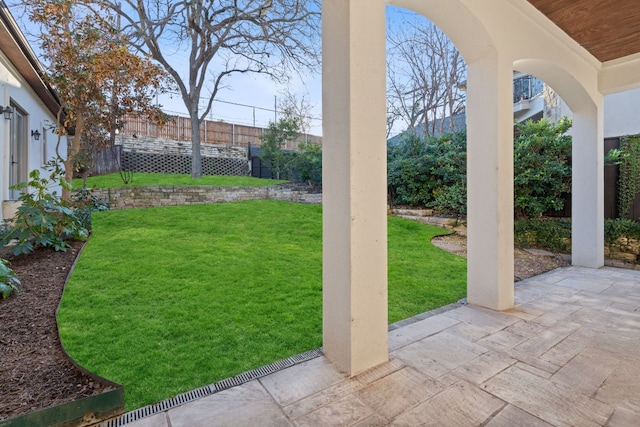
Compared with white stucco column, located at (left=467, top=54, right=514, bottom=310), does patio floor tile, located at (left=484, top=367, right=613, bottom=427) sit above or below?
below

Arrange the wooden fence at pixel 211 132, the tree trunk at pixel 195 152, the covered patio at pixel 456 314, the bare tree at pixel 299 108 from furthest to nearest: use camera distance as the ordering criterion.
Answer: the bare tree at pixel 299 108 → the wooden fence at pixel 211 132 → the tree trunk at pixel 195 152 → the covered patio at pixel 456 314

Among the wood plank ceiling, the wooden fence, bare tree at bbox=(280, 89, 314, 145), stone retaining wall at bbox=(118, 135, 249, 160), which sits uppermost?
bare tree at bbox=(280, 89, 314, 145)

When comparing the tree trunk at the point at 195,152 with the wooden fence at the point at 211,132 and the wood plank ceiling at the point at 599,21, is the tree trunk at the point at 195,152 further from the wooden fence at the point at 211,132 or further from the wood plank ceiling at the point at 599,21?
the wood plank ceiling at the point at 599,21

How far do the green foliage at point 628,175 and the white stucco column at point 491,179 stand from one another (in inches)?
160

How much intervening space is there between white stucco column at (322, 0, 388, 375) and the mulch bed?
1.30 m

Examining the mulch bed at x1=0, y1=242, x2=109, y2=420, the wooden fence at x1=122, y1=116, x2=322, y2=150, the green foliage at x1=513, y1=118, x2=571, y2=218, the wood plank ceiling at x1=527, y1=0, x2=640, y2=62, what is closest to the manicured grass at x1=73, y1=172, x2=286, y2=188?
the wooden fence at x1=122, y1=116, x2=322, y2=150

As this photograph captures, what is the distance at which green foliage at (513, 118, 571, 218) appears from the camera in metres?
5.61

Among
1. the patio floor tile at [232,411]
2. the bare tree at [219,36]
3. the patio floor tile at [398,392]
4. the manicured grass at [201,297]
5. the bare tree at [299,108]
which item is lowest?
the patio floor tile at [398,392]

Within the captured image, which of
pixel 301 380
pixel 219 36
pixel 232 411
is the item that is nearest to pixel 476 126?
pixel 301 380

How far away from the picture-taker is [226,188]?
9727mm

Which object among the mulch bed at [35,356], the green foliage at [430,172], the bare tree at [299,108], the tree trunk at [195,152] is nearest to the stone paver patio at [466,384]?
the mulch bed at [35,356]

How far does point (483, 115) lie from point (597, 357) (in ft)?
6.30

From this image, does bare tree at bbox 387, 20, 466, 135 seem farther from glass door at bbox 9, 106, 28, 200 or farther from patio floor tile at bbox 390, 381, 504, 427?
patio floor tile at bbox 390, 381, 504, 427

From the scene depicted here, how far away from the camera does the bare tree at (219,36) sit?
10.7 m
